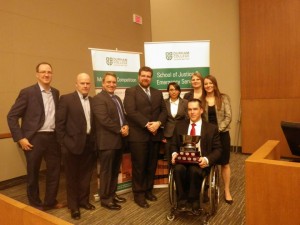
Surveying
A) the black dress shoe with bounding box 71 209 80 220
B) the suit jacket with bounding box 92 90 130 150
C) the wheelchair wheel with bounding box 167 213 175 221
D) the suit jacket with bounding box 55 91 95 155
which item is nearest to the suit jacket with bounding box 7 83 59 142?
the suit jacket with bounding box 55 91 95 155

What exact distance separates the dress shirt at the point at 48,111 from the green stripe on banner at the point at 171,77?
4.66 ft

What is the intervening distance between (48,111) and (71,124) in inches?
13.5

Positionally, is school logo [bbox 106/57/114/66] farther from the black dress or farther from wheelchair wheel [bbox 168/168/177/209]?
wheelchair wheel [bbox 168/168/177/209]

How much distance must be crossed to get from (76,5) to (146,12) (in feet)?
7.06

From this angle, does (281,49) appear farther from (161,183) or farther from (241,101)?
(161,183)

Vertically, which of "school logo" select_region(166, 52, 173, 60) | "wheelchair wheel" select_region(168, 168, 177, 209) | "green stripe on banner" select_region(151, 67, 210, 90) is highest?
"school logo" select_region(166, 52, 173, 60)

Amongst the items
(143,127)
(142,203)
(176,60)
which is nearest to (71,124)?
(143,127)

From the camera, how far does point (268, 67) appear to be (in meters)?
5.20

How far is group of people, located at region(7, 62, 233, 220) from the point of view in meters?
2.90

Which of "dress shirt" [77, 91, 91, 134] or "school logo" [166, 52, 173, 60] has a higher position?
"school logo" [166, 52, 173, 60]

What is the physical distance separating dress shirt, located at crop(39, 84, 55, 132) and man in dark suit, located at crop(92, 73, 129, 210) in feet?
1.53

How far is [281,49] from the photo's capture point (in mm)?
5059

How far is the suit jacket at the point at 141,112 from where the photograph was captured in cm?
317

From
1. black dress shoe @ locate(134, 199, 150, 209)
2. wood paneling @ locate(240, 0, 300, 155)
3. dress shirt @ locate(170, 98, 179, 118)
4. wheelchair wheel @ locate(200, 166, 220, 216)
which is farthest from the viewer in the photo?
wood paneling @ locate(240, 0, 300, 155)
